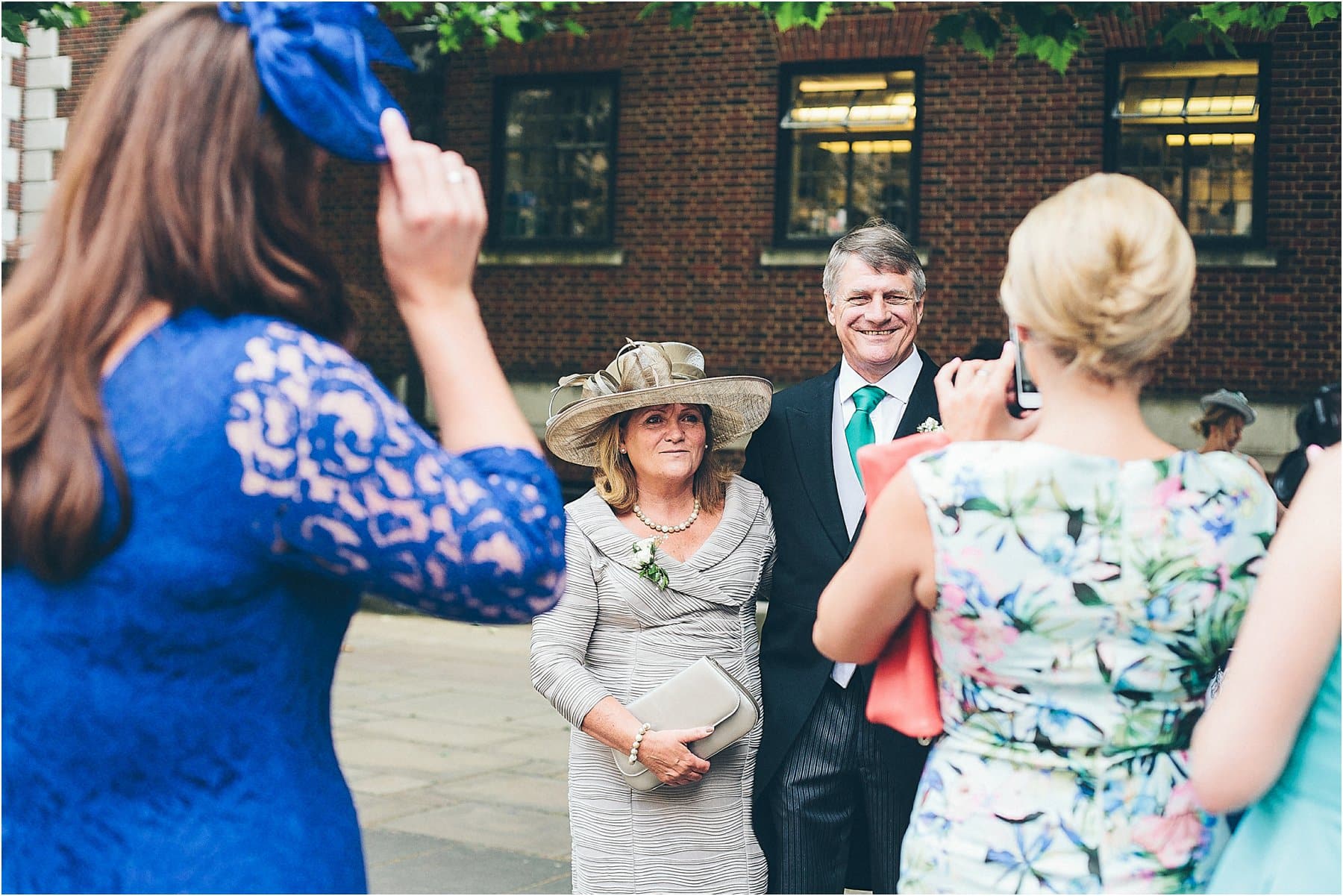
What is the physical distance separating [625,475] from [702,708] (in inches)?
28.9

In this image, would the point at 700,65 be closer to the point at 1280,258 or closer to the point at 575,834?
the point at 1280,258

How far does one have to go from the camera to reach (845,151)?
43.4 ft

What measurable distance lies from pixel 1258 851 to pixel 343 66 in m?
1.51

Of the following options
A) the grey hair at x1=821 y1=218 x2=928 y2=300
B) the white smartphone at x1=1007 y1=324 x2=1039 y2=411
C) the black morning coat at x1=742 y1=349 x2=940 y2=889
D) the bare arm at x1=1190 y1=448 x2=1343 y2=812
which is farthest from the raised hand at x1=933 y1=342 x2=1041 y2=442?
the grey hair at x1=821 y1=218 x2=928 y2=300

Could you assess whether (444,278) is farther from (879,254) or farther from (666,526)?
(879,254)

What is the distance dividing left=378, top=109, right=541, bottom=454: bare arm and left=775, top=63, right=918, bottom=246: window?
11.5 metres

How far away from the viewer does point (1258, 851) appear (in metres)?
1.73

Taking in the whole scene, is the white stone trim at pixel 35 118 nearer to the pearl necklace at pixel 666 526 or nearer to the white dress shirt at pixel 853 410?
the pearl necklace at pixel 666 526

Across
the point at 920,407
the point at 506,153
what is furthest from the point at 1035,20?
the point at 506,153

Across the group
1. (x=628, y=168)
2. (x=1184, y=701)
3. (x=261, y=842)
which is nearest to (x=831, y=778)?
(x=1184, y=701)

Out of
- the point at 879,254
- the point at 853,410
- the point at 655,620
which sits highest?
the point at 879,254

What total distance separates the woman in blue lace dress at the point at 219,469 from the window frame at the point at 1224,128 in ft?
37.9

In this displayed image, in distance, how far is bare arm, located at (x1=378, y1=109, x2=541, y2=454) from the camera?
1.55 m

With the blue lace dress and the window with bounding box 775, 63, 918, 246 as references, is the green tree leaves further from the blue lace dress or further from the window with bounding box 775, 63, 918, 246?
the window with bounding box 775, 63, 918, 246
